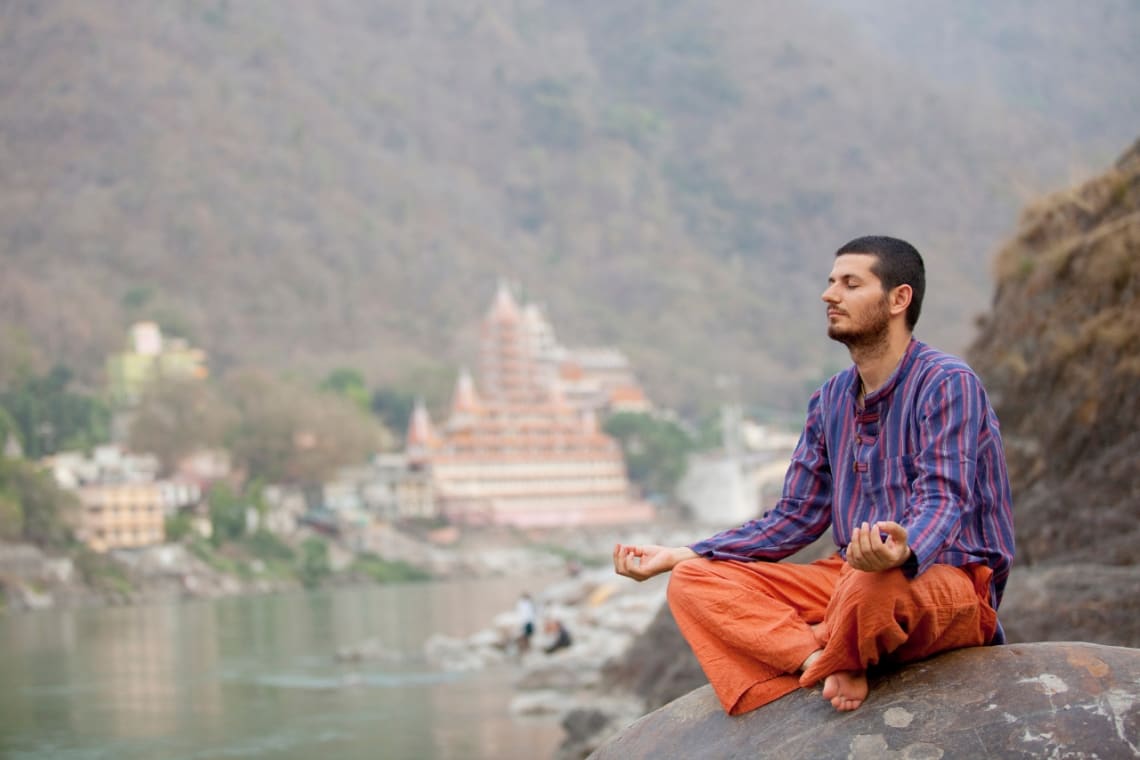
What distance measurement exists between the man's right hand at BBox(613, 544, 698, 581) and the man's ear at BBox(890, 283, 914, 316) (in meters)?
0.67

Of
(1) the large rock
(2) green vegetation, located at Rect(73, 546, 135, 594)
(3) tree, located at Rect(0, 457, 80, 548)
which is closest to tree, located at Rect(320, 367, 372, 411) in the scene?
(3) tree, located at Rect(0, 457, 80, 548)

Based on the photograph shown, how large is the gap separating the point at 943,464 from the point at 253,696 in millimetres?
15483

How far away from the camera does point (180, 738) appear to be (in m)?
14.2

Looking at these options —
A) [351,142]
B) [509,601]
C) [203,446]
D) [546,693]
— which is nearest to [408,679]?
[546,693]

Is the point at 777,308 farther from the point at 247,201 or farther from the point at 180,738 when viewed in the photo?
the point at 180,738

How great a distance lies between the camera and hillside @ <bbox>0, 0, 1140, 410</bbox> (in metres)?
109

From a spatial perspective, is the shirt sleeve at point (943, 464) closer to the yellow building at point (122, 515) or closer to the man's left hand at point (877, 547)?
the man's left hand at point (877, 547)

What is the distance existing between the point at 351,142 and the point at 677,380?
4039 centimetres

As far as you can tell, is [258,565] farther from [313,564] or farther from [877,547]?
[877,547]

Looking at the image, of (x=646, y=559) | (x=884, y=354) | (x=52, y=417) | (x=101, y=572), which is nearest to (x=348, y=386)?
(x=52, y=417)

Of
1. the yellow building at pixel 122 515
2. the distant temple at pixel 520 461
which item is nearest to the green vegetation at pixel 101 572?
the yellow building at pixel 122 515

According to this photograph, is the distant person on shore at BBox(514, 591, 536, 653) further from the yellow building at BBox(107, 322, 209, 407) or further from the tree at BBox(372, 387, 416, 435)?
the tree at BBox(372, 387, 416, 435)

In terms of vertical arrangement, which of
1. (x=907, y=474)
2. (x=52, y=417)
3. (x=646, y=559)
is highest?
(x=52, y=417)

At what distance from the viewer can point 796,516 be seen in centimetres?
365
